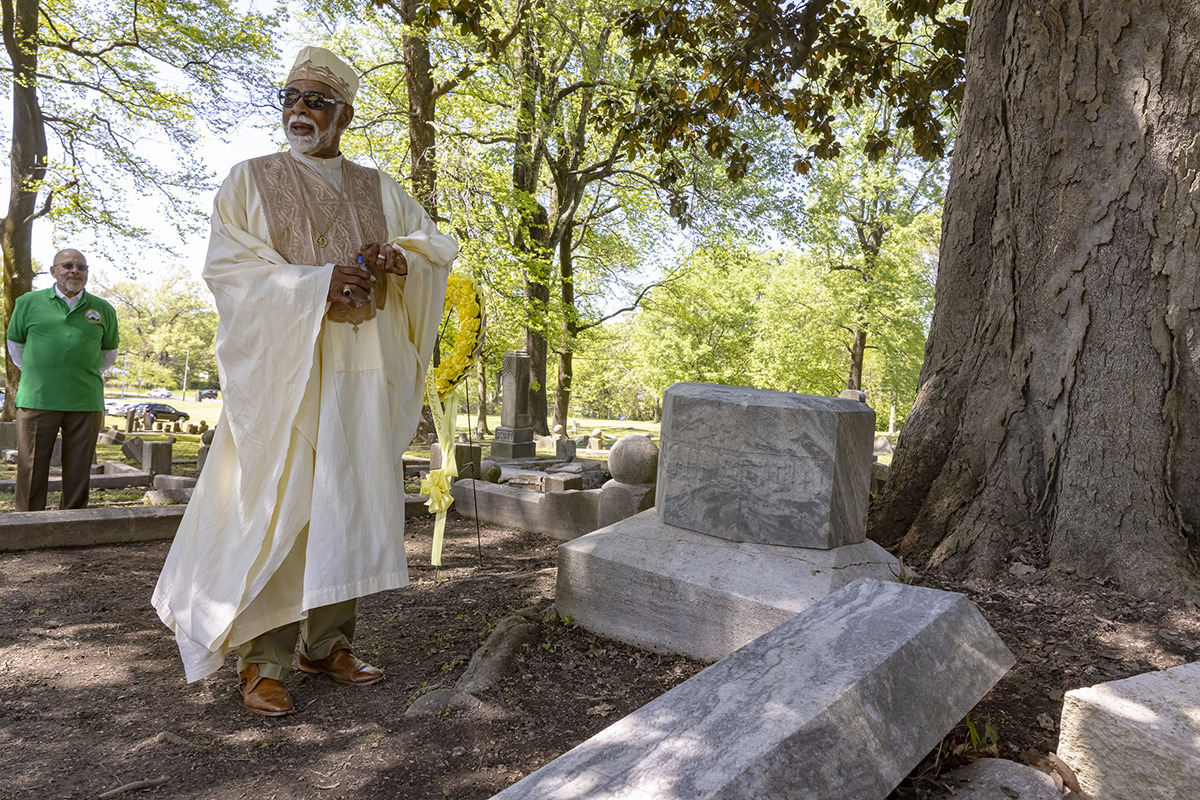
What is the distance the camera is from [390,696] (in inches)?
121

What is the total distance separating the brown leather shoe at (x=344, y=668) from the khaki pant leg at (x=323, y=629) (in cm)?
3

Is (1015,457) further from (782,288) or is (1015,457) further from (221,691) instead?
(782,288)

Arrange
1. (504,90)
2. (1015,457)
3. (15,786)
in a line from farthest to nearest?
(504,90), (1015,457), (15,786)

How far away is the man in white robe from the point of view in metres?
2.93

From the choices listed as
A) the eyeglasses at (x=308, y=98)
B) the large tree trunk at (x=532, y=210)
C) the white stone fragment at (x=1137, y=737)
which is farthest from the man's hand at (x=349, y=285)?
the large tree trunk at (x=532, y=210)

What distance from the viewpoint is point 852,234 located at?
25812mm

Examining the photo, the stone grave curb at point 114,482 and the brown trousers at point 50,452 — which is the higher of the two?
the brown trousers at point 50,452

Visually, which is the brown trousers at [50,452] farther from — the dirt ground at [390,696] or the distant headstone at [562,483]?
the distant headstone at [562,483]

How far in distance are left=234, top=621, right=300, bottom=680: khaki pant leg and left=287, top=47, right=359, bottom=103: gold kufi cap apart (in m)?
2.16

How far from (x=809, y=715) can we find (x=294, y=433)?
210 centimetres

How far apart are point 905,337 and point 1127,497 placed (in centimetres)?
2225

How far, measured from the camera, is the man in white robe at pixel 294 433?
2.93 metres

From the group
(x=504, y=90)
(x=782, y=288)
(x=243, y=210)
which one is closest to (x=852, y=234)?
(x=782, y=288)

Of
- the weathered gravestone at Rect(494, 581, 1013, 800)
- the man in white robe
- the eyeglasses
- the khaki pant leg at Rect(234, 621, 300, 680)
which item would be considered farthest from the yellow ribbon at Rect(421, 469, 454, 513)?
the weathered gravestone at Rect(494, 581, 1013, 800)
